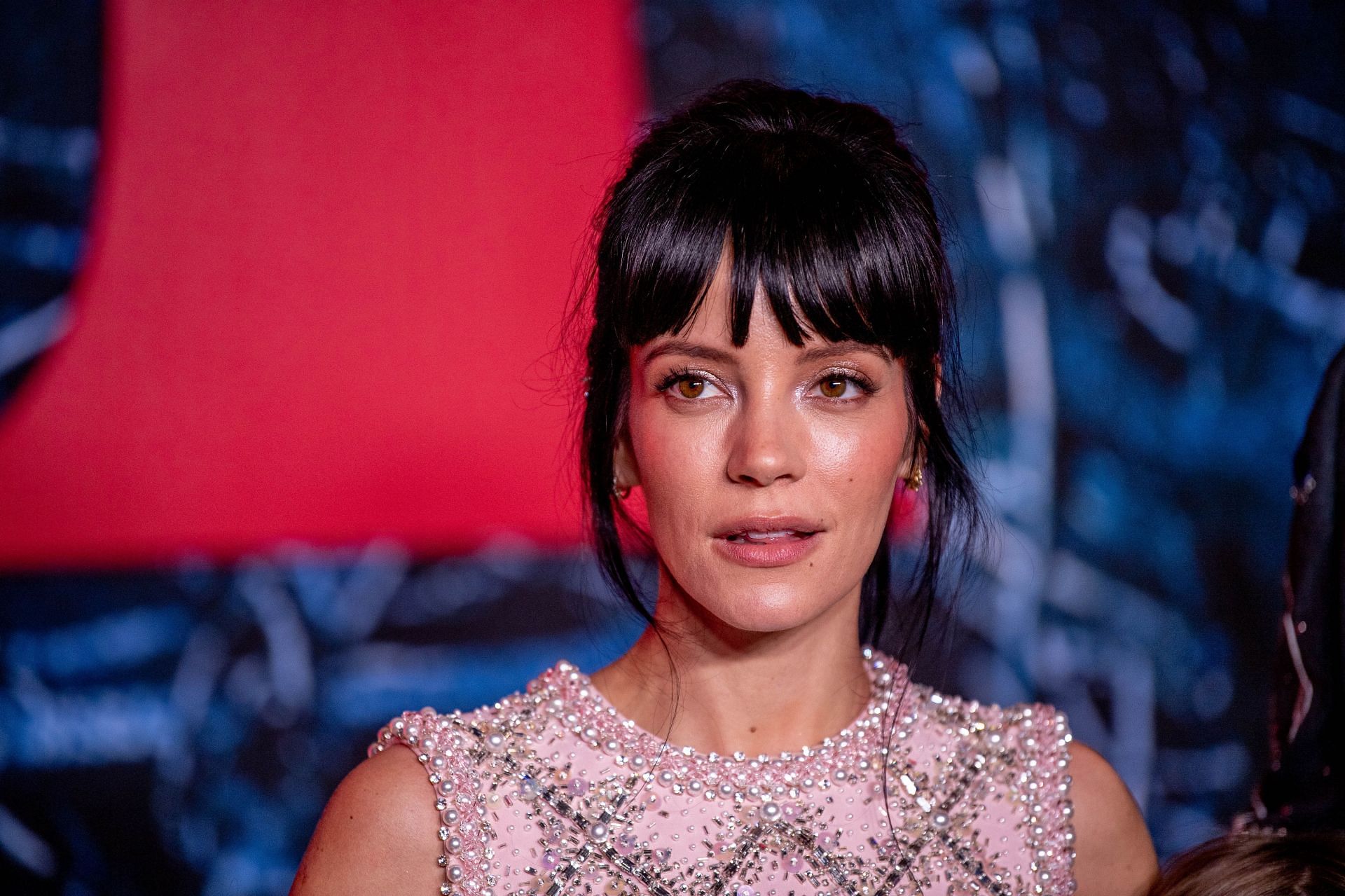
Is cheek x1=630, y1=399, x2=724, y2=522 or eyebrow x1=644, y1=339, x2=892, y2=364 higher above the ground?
eyebrow x1=644, y1=339, x2=892, y2=364

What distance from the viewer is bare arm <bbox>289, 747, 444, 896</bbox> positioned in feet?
4.65

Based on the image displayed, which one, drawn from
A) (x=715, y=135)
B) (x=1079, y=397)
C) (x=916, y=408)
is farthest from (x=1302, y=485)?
(x=1079, y=397)

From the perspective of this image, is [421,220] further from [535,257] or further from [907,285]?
[907,285]

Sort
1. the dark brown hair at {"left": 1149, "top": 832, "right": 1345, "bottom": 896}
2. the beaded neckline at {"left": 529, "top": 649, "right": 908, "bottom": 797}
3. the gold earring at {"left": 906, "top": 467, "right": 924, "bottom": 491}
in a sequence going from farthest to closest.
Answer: the gold earring at {"left": 906, "top": 467, "right": 924, "bottom": 491}, the beaded neckline at {"left": 529, "top": 649, "right": 908, "bottom": 797}, the dark brown hair at {"left": 1149, "top": 832, "right": 1345, "bottom": 896}

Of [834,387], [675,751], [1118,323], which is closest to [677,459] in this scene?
[834,387]

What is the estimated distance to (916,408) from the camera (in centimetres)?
160

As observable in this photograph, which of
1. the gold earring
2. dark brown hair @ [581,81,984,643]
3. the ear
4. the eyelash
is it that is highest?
dark brown hair @ [581,81,984,643]

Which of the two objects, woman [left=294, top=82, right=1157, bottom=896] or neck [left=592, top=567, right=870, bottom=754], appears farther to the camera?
neck [left=592, top=567, right=870, bottom=754]

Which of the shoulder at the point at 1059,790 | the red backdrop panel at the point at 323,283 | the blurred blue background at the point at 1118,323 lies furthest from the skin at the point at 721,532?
the blurred blue background at the point at 1118,323

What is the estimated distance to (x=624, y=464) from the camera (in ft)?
5.32

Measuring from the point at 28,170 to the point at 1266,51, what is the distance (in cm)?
253

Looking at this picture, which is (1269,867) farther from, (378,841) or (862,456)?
(378,841)

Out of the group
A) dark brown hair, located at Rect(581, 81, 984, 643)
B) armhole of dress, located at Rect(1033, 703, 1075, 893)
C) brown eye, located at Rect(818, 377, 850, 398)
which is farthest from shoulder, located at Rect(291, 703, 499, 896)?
armhole of dress, located at Rect(1033, 703, 1075, 893)

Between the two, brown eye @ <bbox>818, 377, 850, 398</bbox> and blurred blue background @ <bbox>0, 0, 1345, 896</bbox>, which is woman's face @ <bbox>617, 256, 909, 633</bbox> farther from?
blurred blue background @ <bbox>0, 0, 1345, 896</bbox>
